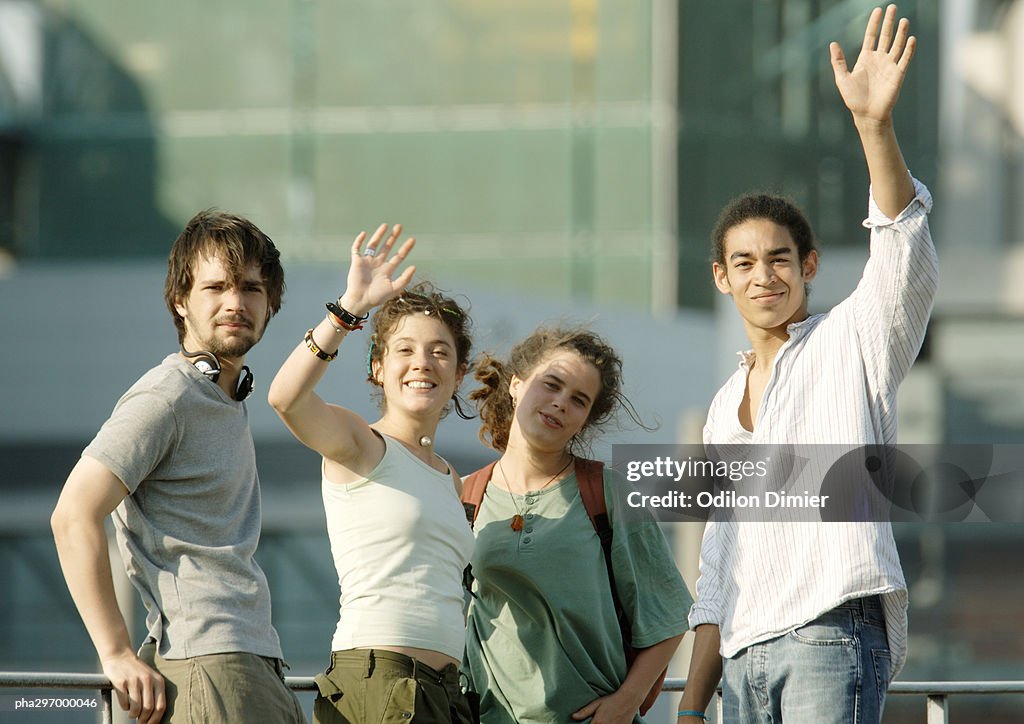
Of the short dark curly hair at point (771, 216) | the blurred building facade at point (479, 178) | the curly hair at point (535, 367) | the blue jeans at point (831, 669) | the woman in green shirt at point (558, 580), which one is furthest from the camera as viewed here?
the blurred building facade at point (479, 178)

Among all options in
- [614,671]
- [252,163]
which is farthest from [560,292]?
[614,671]

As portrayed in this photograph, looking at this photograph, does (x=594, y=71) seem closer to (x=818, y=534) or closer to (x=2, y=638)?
(x=2, y=638)

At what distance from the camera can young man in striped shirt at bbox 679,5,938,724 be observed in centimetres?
279

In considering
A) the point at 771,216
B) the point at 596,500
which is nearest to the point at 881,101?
the point at 771,216

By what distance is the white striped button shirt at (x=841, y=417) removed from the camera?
9.18 feet

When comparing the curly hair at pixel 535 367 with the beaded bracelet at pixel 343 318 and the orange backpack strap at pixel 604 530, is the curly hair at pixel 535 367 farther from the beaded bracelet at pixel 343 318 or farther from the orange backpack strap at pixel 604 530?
the beaded bracelet at pixel 343 318

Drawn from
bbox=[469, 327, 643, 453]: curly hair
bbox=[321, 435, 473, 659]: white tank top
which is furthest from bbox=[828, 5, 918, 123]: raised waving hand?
bbox=[321, 435, 473, 659]: white tank top

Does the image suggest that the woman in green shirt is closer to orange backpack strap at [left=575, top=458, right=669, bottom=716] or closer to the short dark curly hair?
orange backpack strap at [left=575, top=458, right=669, bottom=716]

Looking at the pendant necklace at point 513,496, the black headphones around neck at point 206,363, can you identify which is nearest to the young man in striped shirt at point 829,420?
the pendant necklace at point 513,496

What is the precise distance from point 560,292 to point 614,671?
11.0m

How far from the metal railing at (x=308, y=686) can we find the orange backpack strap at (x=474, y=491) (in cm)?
51

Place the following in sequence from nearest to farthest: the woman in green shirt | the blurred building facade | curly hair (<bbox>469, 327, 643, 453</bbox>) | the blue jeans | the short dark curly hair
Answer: the blue jeans < the short dark curly hair < the woman in green shirt < curly hair (<bbox>469, 327, 643, 453</bbox>) < the blurred building facade

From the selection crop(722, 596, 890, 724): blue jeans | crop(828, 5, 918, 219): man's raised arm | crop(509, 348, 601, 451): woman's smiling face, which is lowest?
crop(722, 596, 890, 724): blue jeans

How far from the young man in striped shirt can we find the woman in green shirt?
0.38 m
